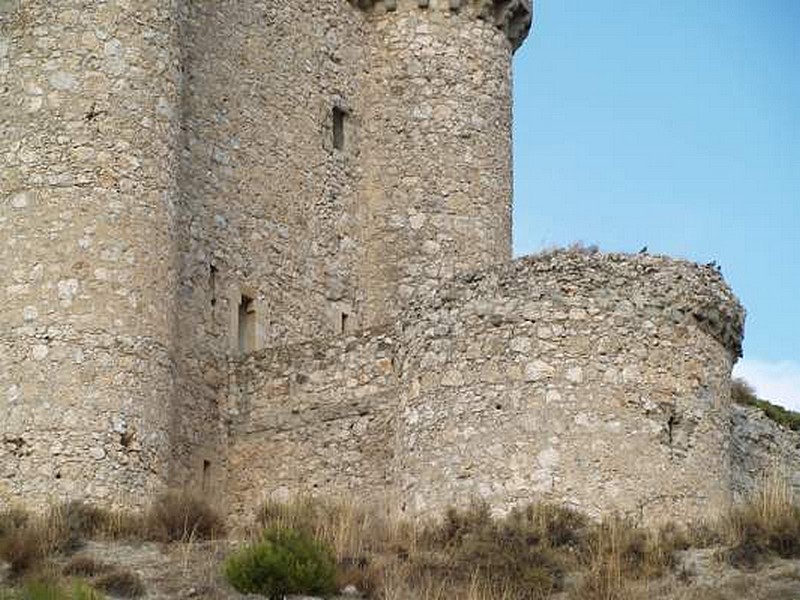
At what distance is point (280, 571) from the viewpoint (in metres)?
20.5

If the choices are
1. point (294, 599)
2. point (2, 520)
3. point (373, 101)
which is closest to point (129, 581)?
point (294, 599)

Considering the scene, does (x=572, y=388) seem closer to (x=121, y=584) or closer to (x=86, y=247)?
(x=121, y=584)

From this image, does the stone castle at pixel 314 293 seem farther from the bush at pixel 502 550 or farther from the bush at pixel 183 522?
the bush at pixel 183 522

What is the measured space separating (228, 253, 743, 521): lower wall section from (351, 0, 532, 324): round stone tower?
6.31 metres

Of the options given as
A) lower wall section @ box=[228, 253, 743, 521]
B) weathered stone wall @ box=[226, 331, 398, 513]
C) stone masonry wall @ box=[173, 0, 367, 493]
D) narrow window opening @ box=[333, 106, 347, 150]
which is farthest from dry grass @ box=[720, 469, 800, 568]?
narrow window opening @ box=[333, 106, 347, 150]

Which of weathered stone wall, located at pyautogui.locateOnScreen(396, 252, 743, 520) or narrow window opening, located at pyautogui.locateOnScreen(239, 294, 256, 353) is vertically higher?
narrow window opening, located at pyautogui.locateOnScreen(239, 294, 256, 353)

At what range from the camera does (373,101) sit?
32.2 meters

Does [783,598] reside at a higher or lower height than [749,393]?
lower

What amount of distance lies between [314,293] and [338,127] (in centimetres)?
265

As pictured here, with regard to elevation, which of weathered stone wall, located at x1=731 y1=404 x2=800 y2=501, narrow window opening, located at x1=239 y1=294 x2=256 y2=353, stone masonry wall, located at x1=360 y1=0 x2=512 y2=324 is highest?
stone masonry wall, located at x1=360 y1=0 x2=512 y2=324

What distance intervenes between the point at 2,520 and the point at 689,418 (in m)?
7.19

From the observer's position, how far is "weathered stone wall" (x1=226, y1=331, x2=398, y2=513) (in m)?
26.7

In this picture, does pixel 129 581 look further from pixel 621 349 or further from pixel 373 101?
pixel 373 101

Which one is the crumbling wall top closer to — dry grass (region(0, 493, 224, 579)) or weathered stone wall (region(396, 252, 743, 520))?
weathered stone wall (region(396, 252, 743, 520))
